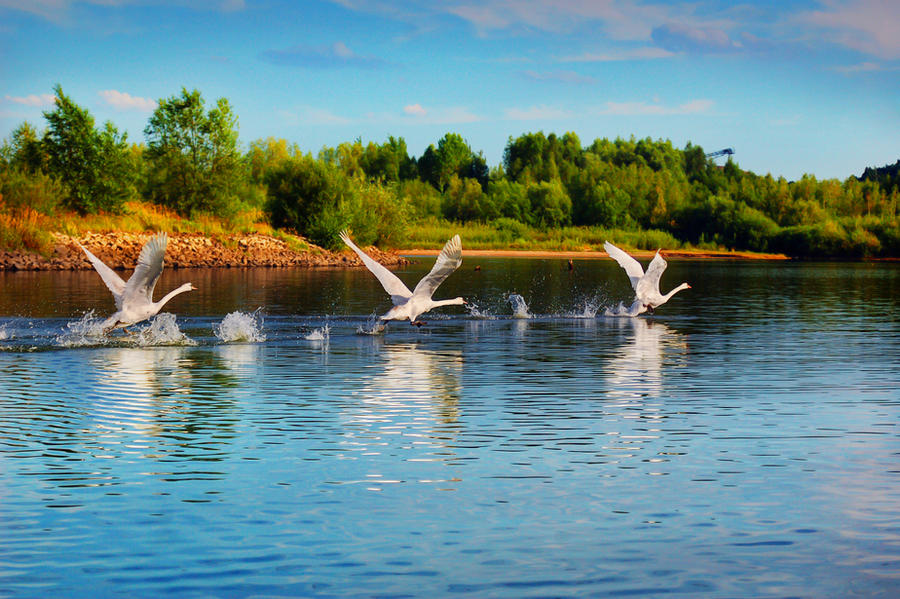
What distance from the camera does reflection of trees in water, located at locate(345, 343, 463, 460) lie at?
13.5 metres

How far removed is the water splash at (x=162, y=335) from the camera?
23.7 meters

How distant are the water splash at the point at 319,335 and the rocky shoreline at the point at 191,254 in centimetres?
3710

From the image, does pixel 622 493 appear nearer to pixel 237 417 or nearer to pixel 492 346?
pixel 237 417

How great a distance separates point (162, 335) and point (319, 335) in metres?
3.73

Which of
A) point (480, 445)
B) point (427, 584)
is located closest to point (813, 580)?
point (427, 584)

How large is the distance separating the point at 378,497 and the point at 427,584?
2412 millimetres

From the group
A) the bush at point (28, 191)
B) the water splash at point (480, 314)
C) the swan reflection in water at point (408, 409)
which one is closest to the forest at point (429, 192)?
the bush at point (28, 191)

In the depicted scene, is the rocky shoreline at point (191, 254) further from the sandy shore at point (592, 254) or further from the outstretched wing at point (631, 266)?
the outstretched wing at point (631, 266)

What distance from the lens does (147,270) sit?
21844 mm

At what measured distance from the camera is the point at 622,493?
10.5 metres

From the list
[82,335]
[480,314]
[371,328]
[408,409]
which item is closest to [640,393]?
[408,409]

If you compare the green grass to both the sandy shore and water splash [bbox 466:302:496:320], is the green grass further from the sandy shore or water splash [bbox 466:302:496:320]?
water splash [bbox 466:302:496:320]

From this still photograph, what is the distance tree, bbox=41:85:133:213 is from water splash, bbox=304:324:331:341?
4785 centimetres

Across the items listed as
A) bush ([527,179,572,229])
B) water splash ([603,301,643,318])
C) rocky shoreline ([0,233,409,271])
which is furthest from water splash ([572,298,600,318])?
bush ([527,179,572,229])
